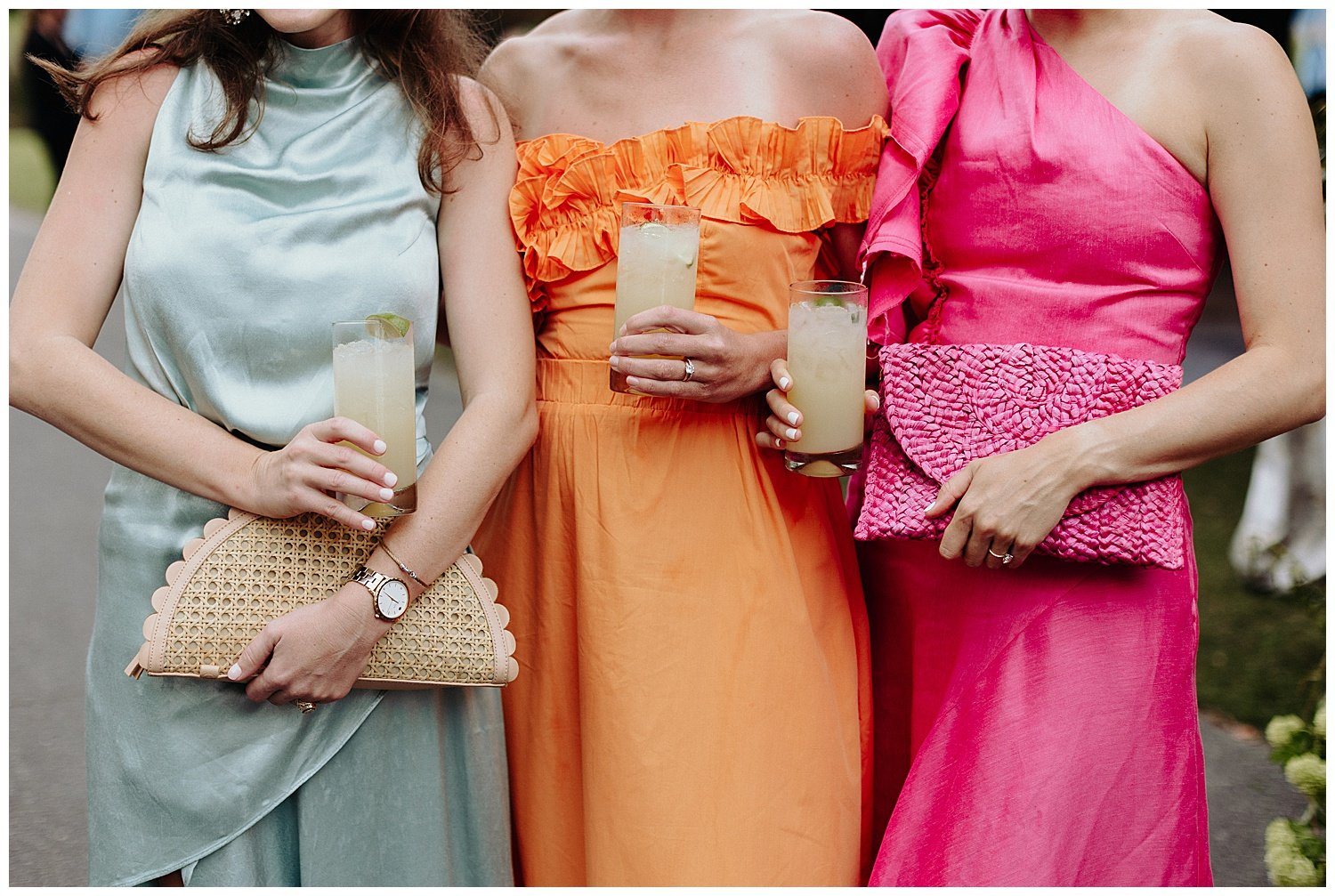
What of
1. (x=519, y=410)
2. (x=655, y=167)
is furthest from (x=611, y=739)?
(x=655, y=167)

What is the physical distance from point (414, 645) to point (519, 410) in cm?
46

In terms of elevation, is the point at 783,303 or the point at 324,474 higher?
the point at 783,303

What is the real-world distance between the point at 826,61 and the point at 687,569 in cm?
101

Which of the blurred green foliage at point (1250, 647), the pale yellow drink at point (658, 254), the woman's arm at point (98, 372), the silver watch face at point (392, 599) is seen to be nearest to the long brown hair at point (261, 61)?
the woman's arm at point (98, 372)

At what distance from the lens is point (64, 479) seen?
24.6ft

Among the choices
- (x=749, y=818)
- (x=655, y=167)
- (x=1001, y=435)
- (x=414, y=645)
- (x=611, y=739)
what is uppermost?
(x=655, y=167)

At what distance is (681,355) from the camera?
216 cm

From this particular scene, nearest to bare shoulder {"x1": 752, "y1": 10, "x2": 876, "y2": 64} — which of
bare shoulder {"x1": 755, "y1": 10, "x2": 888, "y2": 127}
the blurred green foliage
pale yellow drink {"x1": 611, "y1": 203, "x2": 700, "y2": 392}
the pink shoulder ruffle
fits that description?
bare shoulder {"x1": 755, "y1": 10, "x2": 888, "y2": 127}

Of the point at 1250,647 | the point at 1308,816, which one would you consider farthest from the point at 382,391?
the point at 1250,647

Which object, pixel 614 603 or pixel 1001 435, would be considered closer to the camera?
pixel 1001 435

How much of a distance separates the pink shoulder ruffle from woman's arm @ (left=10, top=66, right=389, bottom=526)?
1029 mm

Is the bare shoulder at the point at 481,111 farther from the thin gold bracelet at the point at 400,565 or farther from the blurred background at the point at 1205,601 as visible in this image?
the thin gold bracelet at the point at 400,565

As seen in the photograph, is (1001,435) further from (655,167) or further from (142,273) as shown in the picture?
(142,273)

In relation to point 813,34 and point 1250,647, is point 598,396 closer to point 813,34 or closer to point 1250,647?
point 813,34
